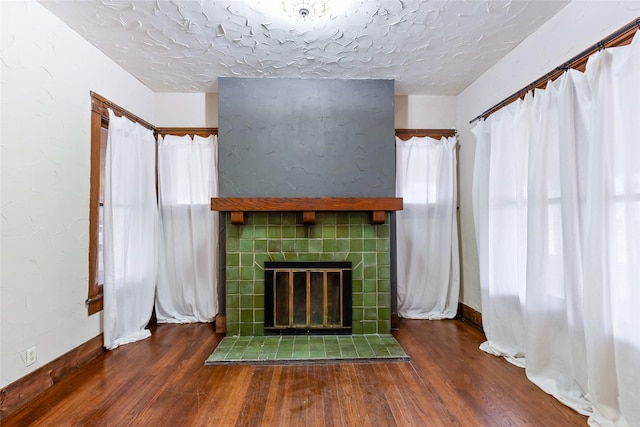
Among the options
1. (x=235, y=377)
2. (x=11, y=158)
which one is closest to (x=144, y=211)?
(x=11, y=158)

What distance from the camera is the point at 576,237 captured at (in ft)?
6.08

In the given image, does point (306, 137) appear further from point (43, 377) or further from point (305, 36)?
point (43, 377)

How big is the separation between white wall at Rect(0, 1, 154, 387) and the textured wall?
3.74 ft

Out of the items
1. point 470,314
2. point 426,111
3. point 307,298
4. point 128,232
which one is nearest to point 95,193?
point 128,232

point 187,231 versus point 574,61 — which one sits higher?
point 574,61

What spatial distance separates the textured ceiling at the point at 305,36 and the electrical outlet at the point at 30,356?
2.22 meters

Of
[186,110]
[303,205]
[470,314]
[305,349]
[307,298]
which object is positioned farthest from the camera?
[186,110]

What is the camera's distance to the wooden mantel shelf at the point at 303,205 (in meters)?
2.87

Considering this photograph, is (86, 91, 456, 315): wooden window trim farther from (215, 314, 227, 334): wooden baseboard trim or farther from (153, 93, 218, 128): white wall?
(215, 314, 227, 334): wooden baseboard trim

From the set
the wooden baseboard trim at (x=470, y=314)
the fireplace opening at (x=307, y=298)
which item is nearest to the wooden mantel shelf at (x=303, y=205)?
the fireplace opening at (x=307, y=298)

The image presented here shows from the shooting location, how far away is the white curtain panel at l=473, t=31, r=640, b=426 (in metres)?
1.55

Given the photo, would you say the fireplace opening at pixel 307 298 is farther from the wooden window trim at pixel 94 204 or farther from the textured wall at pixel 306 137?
the wooden window trim at pixel 94 204

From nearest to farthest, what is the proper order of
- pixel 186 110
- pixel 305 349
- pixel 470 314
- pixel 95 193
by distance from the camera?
pixel 95 193, pixel 305 349, pixel 470 314, pixel 186 110

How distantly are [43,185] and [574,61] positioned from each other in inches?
138
